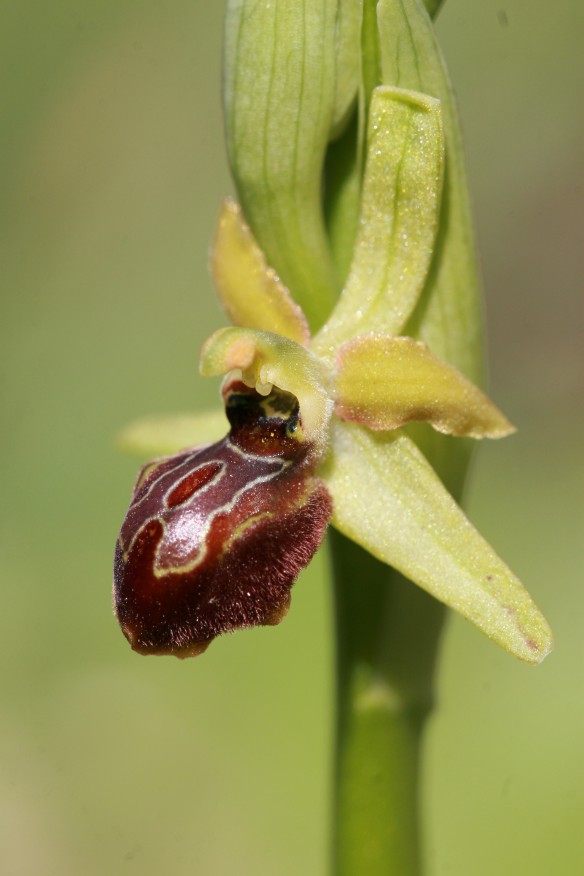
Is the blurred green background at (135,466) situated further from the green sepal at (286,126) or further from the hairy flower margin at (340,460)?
the green sepal at (286,126)

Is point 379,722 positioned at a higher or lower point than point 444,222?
lower

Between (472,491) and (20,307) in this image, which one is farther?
(20,307)

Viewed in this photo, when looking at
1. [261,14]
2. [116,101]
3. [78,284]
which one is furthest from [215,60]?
[261,14]

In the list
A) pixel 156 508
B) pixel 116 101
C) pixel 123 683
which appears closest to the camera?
pixel 156 508

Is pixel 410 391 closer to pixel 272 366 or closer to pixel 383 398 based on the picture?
pixel 383 398

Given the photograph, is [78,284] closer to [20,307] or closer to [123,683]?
[20,307]

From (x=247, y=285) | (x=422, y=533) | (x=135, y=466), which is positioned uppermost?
(x=247, y=285)

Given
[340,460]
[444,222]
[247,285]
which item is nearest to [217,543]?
[340,460]
